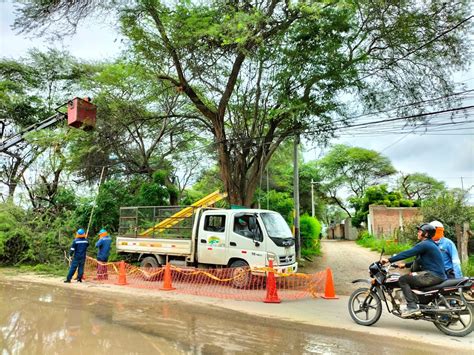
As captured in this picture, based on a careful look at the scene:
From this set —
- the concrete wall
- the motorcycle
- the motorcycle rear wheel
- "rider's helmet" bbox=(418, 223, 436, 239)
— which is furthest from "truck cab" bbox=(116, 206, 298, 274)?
the concrete wall

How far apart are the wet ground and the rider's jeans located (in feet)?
2.93

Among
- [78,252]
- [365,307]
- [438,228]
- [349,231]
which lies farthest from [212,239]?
[349,231]

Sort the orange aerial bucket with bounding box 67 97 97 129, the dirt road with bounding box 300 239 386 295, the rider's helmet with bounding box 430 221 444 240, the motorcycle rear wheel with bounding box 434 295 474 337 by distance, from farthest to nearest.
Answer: the orange aerial bucket with bounding box 67 97 97 129, the dirt road with bounding box 300 239 386 295, the rider's helmet with bounding box 430 221 444 240, the motorcycle rear wheel with bounding box 434 295 474 337

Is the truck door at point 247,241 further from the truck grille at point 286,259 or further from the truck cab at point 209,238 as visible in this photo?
the truck grille at point 286,259

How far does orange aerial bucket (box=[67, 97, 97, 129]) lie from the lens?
46.1ft

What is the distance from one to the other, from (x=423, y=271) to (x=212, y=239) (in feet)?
21.5

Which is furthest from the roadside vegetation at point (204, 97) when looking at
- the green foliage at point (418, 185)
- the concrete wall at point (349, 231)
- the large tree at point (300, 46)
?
the green foliage at point (418, 185)

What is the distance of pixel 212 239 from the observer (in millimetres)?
11594

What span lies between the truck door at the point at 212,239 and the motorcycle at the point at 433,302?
5.17 meters

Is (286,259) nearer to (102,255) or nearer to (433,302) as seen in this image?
(433,302)

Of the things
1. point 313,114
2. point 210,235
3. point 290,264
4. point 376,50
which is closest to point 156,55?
point 313,114

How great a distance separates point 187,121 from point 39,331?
16.4 m

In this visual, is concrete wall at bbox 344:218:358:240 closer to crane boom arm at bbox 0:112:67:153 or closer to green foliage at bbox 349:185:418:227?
green foliage at bbox 349:185:418:227

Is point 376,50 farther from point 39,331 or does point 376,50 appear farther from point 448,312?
point 39,331
